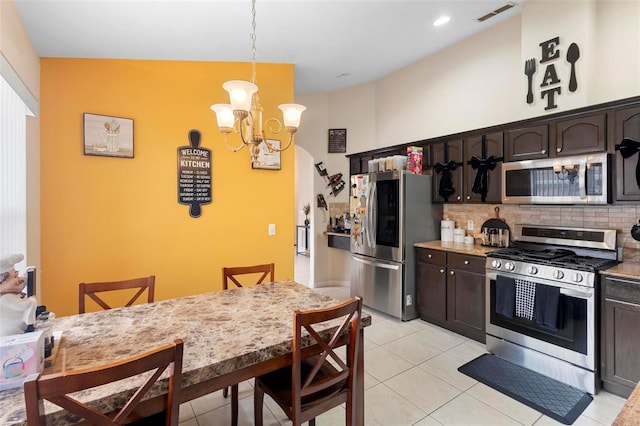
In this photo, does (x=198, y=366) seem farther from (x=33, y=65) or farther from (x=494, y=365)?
(x=33, y=65)

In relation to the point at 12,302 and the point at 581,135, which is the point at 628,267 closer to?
the point at 581,135

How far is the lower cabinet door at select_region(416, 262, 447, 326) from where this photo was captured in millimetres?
3500

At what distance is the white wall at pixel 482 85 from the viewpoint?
2.71m

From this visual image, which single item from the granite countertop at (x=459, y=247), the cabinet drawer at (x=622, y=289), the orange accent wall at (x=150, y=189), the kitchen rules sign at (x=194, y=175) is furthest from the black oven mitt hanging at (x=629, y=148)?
the kitchen rules sign at (x=194, y=175)

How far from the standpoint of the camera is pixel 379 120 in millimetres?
5031

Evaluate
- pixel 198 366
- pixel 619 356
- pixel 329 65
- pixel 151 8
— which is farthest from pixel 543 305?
pixel 151 8

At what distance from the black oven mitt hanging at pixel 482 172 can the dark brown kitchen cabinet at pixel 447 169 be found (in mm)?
174

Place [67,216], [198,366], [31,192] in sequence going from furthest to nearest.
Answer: [67,216] → [31,192] → [198,366]

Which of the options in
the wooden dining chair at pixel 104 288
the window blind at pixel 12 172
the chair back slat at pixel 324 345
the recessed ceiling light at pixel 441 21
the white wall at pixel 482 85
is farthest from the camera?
the recessed ceiling light at pixel 441 21

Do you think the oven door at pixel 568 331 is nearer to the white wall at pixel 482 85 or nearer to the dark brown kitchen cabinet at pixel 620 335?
the dark brown kitchen cabinet at pixel 620 335

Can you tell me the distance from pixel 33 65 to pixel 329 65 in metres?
2.89

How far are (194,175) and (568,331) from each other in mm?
3611

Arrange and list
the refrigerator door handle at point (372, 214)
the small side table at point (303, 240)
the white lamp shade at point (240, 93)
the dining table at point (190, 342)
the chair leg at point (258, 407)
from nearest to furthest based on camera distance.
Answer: the dining table at point (190, 342), the white lamp shade at point (240, 93), the chair leg at point (258, 407), the refrigerator door handle at point (372, 214), the small side table at point (303, 240)

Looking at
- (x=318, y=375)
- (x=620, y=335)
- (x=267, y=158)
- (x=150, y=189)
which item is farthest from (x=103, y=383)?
(x=620, y=335)
